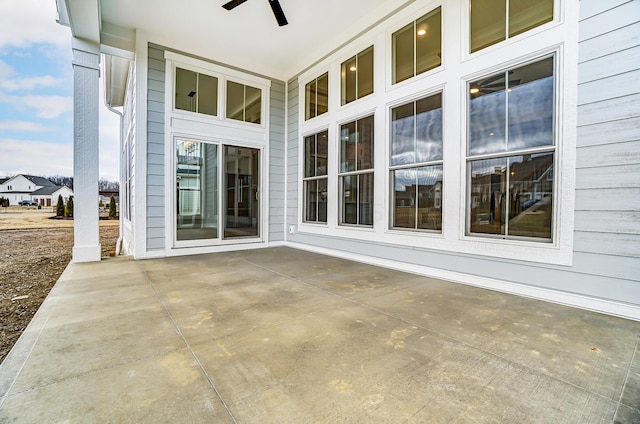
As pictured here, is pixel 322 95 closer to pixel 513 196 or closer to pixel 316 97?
pixel 316 97

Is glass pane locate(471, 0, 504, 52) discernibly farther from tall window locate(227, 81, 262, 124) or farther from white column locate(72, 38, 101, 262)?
white column locate(72, 38, 101, 262)

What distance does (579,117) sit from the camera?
2.41m

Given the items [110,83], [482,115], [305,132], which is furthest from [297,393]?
[110,83]

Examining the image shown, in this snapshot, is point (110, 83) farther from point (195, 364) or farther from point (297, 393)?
point (297, 393)

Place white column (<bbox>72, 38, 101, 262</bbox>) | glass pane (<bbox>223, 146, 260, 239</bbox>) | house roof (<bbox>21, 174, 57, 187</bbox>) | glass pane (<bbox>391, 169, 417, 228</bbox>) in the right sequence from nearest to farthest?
glass pane (<bbox>391, 169, 417, 228</bbox>), white column (<bbox>72, 38, 101, 262</bbox>), glass pane (<bbox>223, 146, 260, 239</bbox>), house roof (<bbox>21, 174, 57, 187</bbox>)

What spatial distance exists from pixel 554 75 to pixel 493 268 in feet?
6.32

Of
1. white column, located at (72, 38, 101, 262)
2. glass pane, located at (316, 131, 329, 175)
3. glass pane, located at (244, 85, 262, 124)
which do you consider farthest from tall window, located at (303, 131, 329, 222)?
white column, located at (72, 38, 101, 262)

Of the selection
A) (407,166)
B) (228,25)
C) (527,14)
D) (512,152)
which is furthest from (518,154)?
(228,25)

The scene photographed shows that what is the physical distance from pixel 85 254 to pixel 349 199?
406 centimetres

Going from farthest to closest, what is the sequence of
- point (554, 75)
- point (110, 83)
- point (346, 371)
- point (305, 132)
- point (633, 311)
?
point (110, 83), point (305, 132), point (554, 75), point (633, 311), point (346, 371)

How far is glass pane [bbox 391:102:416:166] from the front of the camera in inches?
147

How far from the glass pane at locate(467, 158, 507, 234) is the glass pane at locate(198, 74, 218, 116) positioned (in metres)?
4.40

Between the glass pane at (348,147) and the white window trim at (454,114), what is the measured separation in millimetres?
108

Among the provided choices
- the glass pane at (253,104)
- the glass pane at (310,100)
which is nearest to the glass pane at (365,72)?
the glass pane at (310,100)
